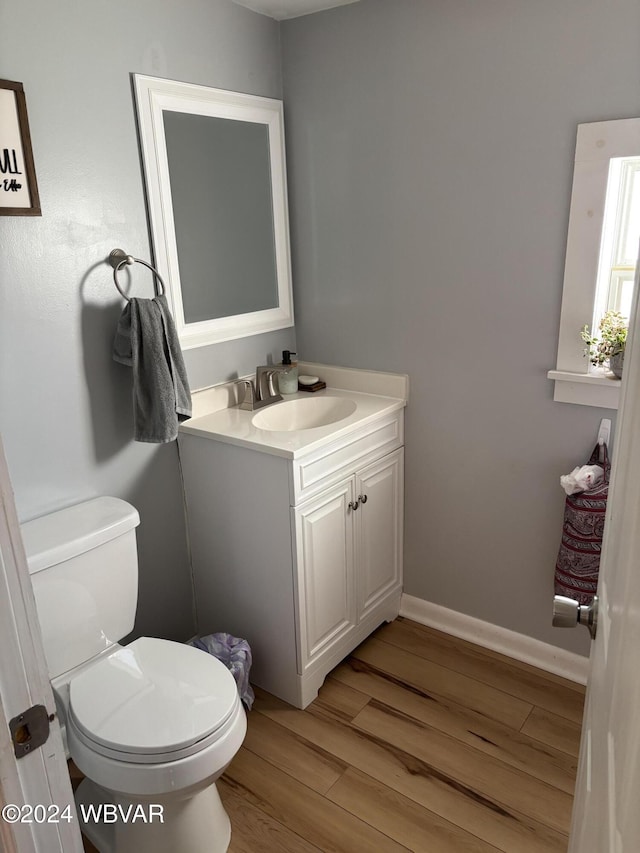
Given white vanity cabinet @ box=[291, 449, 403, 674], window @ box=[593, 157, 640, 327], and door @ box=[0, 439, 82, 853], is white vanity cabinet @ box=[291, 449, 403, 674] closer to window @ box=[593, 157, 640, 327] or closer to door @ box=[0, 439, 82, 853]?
window @ box=[593, 157, 640, 327]

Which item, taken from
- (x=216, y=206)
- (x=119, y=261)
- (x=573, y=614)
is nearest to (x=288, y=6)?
(x=216, y=206)

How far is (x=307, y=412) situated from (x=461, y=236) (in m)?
0.85

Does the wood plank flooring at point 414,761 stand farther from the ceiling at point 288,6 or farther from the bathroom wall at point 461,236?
the ceiling at point 288,6

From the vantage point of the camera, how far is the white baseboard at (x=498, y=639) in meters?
2.27

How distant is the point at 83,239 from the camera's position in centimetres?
184

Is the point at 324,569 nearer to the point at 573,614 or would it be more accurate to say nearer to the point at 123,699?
the point at 123,699

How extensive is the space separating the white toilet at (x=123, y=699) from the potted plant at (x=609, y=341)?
145cm

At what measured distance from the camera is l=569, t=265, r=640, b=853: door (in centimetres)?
56

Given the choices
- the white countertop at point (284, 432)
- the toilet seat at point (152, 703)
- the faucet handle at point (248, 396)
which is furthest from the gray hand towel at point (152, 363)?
the toilet seat at point (152, 703)

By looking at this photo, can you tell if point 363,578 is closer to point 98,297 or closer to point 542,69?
point 98,297

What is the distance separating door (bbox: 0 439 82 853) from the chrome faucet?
1647 millimetres

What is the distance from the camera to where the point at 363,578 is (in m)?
2.38

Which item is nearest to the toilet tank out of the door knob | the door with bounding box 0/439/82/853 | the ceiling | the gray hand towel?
the gray hand towel

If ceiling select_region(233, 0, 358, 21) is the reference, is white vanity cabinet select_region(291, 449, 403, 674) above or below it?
below
